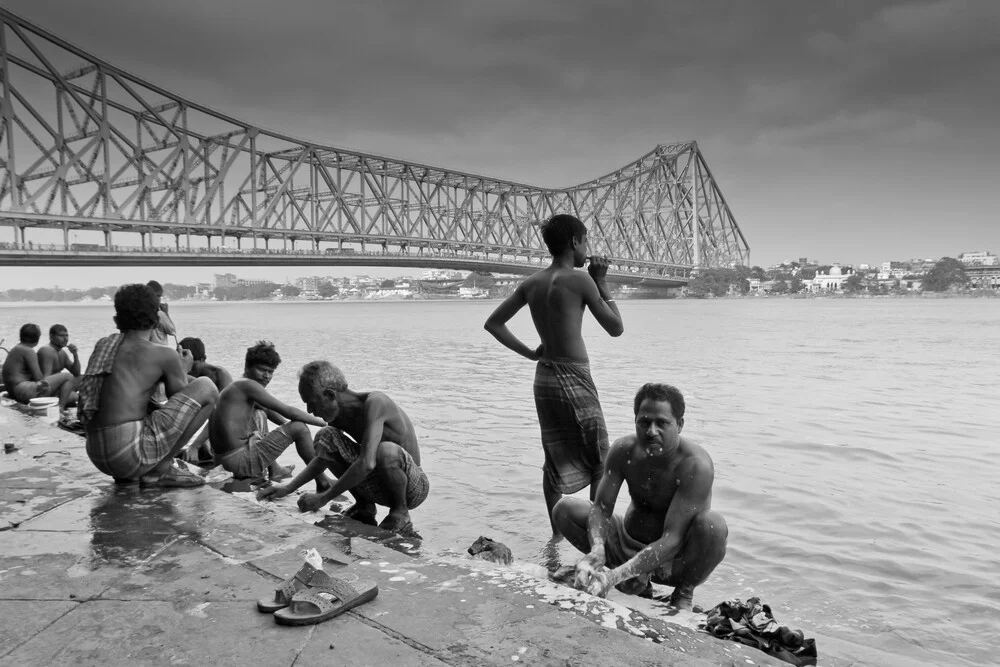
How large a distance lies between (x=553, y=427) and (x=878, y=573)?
1.65m

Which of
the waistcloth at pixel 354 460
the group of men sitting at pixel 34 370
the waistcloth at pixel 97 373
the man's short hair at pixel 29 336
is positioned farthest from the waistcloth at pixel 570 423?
the man's short hair at pixel 29 336

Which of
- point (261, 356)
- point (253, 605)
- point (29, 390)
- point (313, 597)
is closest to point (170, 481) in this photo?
point (261, 356)

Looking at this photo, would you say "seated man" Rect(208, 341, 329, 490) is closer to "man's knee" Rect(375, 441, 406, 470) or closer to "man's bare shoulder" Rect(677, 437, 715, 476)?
"man's knee" Rect(375, 441, 406, 470)

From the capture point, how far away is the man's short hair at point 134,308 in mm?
3109

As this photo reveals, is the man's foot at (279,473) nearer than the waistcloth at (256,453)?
No

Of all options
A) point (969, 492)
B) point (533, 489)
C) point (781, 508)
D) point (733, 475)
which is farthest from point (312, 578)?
point (969, 492)

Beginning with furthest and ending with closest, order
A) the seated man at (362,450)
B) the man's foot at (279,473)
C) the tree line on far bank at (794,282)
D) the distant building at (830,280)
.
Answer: the distant building at (830,280), the tree line on far bank at (794,282), the man's foot at (279,473), the seated man at (362,450)

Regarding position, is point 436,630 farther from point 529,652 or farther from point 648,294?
point 648,294

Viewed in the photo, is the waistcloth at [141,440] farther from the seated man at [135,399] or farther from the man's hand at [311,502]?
the man's hand at [311,502]

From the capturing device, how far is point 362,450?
307cm

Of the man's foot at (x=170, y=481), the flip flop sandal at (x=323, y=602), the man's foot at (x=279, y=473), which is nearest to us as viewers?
the flip flop sandal at (x=323, y=602)

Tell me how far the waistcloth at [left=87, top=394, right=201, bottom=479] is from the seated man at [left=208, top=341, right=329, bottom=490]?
1.76ft

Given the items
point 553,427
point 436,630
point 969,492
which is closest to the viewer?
point 436,630

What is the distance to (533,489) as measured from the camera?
4.75m
